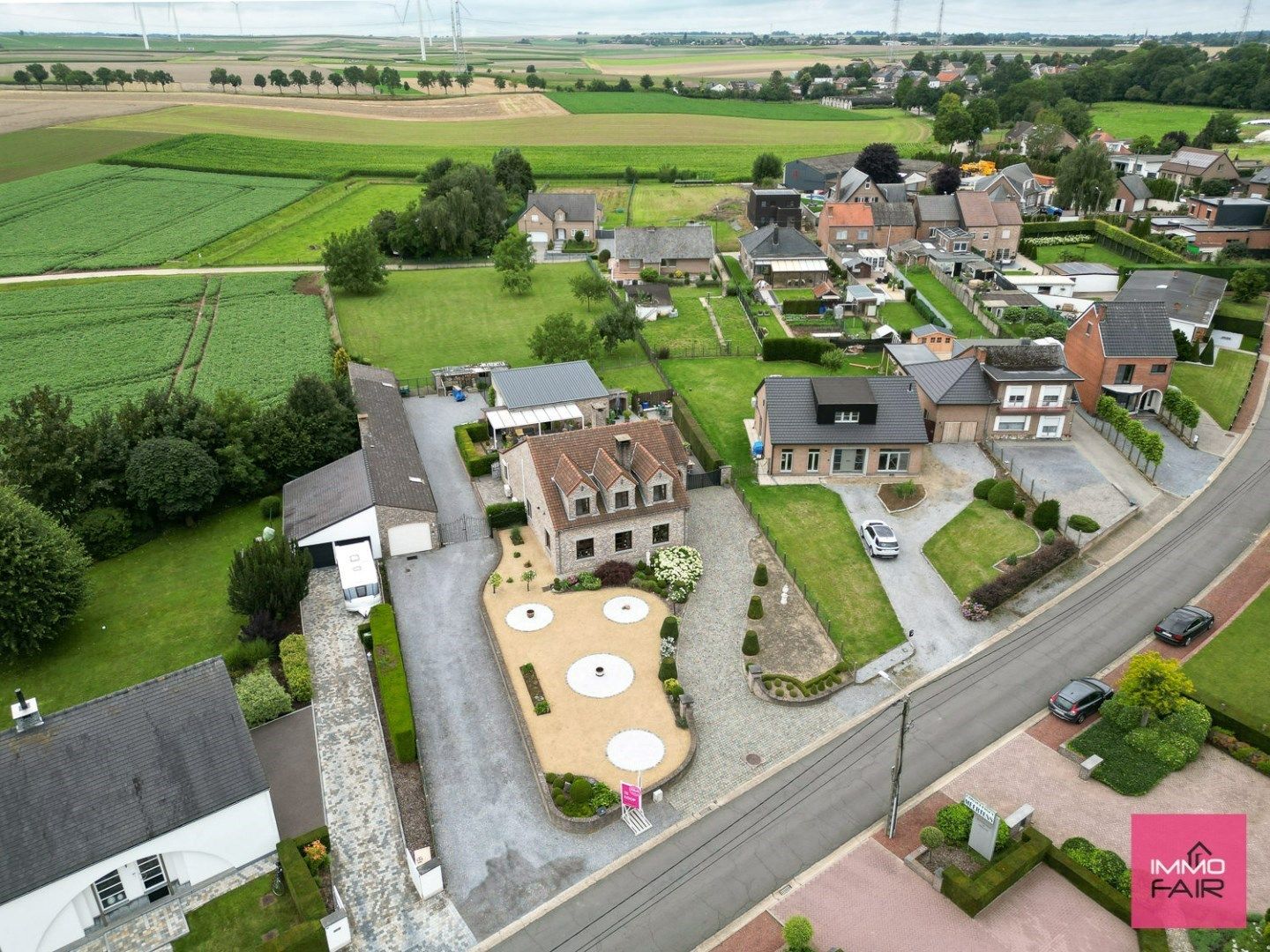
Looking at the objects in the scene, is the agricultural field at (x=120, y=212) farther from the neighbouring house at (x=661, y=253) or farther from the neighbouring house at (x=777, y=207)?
the neighbouring house at (x=777, y=207)

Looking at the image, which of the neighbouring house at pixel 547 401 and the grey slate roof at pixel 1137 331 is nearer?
the neighbouring house at pixel 547 401

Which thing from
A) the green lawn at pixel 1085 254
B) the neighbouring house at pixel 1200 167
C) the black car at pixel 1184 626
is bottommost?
the black car at pixel 1184 626

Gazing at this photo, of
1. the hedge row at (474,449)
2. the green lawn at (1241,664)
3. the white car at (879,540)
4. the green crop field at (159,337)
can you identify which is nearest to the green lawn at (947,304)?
the white car at (879,540)

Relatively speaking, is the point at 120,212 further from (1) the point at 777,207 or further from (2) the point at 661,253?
(1) the point at 777,207

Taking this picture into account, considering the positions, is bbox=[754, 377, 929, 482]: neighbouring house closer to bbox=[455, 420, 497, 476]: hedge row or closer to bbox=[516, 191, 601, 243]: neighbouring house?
bbox=[455, 420, 497, 476]: hedge row

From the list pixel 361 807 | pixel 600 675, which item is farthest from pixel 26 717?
pixel 600 675

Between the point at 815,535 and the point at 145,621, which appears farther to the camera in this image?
the point at 815,535
